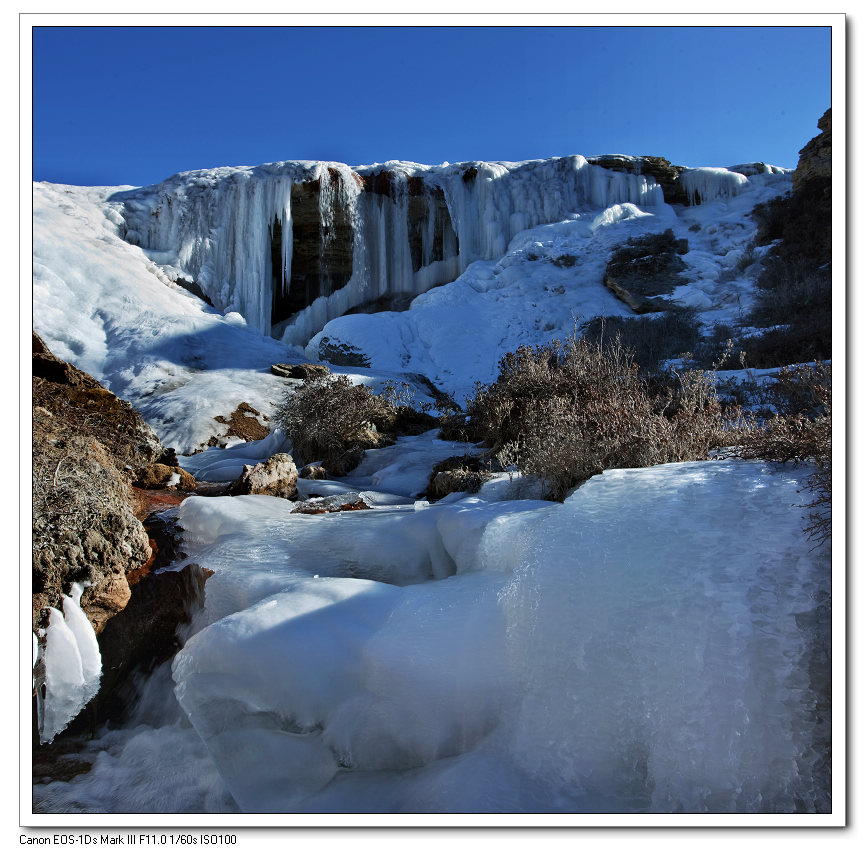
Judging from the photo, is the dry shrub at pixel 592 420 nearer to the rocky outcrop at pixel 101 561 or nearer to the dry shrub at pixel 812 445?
the dry shrub at pixel 812 445

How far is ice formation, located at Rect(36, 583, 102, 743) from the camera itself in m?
2.38

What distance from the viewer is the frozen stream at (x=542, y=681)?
62.6 inches

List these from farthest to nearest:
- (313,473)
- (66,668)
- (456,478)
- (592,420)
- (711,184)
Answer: (711,184) < (313,473) < (456,478) < (592,420) < (66,668)

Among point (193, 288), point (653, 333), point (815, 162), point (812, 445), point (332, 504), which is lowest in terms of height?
point (332, 504)

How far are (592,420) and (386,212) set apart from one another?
602 inches

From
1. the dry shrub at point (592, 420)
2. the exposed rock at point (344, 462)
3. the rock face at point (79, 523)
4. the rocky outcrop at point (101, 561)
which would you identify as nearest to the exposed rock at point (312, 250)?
the exposed rock at point (344, 462)

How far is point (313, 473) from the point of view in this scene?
205 inches

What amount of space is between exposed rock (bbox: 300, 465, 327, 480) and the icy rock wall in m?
11.4

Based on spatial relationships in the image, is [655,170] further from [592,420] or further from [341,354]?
[592,420]

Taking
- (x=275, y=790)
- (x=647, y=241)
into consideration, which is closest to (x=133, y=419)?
(x=275, y=790)

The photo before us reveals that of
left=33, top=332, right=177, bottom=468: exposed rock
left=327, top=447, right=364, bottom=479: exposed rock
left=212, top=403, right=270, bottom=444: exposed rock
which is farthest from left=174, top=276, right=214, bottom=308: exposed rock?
left=33, top=332, right=177, bottom=468: exposed rock

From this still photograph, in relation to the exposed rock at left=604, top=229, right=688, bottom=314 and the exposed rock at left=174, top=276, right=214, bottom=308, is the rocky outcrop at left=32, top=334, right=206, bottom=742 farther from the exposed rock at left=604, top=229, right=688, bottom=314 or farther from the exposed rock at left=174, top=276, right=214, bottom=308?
the exposed rock at left=604, top=229, right=688, bottom=314

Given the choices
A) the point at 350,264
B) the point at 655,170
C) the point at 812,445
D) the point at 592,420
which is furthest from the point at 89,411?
the point at 655,170

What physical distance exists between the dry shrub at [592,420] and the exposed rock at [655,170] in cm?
1474
